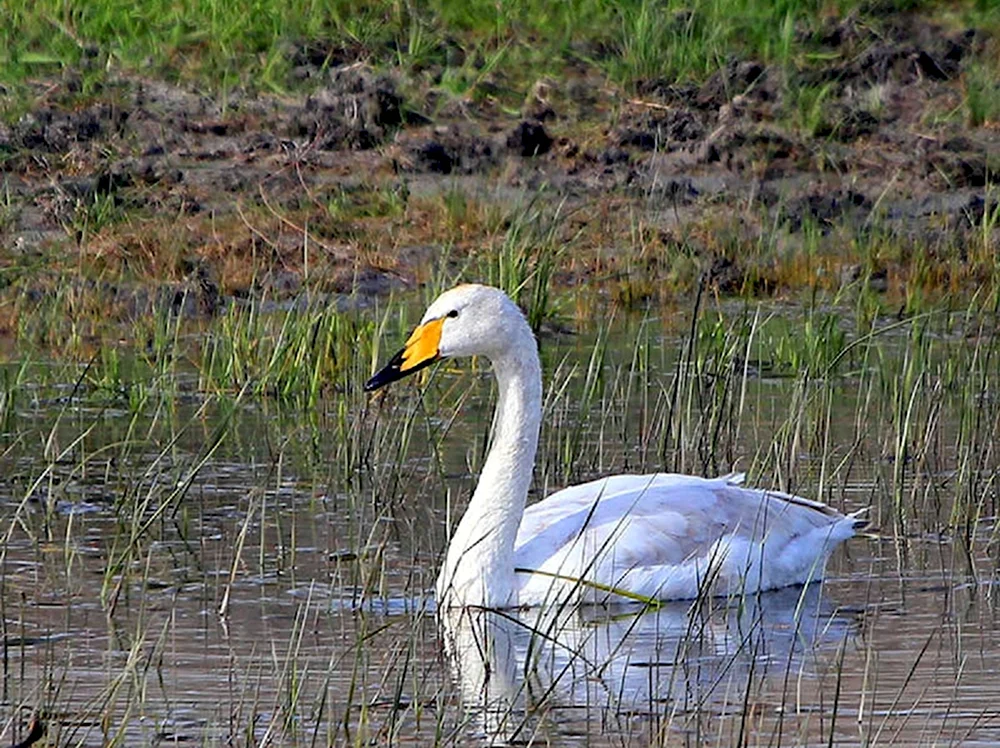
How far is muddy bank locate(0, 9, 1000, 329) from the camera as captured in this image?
44.8ft

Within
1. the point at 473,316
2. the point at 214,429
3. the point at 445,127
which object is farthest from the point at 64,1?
the point at 473,316

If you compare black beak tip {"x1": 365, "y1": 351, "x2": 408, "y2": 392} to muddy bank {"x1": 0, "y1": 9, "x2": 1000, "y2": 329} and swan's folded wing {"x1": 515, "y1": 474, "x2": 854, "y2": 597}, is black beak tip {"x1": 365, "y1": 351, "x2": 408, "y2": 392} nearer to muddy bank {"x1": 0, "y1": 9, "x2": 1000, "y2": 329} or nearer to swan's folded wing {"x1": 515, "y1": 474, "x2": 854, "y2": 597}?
swan's folded wing {"x1": 515, "y1": 474, "x2": 854, "y2": 597}

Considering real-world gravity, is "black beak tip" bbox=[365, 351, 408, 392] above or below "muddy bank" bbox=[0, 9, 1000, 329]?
above

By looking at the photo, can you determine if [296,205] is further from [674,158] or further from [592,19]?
[592,19]

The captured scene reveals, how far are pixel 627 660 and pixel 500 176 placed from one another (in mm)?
8127

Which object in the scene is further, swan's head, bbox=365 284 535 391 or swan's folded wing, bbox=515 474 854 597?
swan's head, bbox=365 284 535 391

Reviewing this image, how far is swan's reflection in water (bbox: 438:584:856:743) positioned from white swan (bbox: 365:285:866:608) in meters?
0.10

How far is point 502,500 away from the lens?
26.6 ft

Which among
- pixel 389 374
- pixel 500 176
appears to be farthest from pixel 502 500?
pixel 500 176

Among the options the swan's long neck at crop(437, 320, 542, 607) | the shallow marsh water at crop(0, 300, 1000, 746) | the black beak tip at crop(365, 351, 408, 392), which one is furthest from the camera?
the black beak tip at crop(365, 351, 408, 392)

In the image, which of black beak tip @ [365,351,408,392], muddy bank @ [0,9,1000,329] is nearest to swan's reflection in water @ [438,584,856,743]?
black beak tip @ [365,351,408,392]

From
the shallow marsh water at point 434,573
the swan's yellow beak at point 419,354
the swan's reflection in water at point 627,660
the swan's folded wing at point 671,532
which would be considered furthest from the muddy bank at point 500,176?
the swan's reflection in water at point 627,660

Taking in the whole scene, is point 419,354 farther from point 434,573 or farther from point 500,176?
point 500,176

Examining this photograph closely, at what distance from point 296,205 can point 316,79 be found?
1827mm
